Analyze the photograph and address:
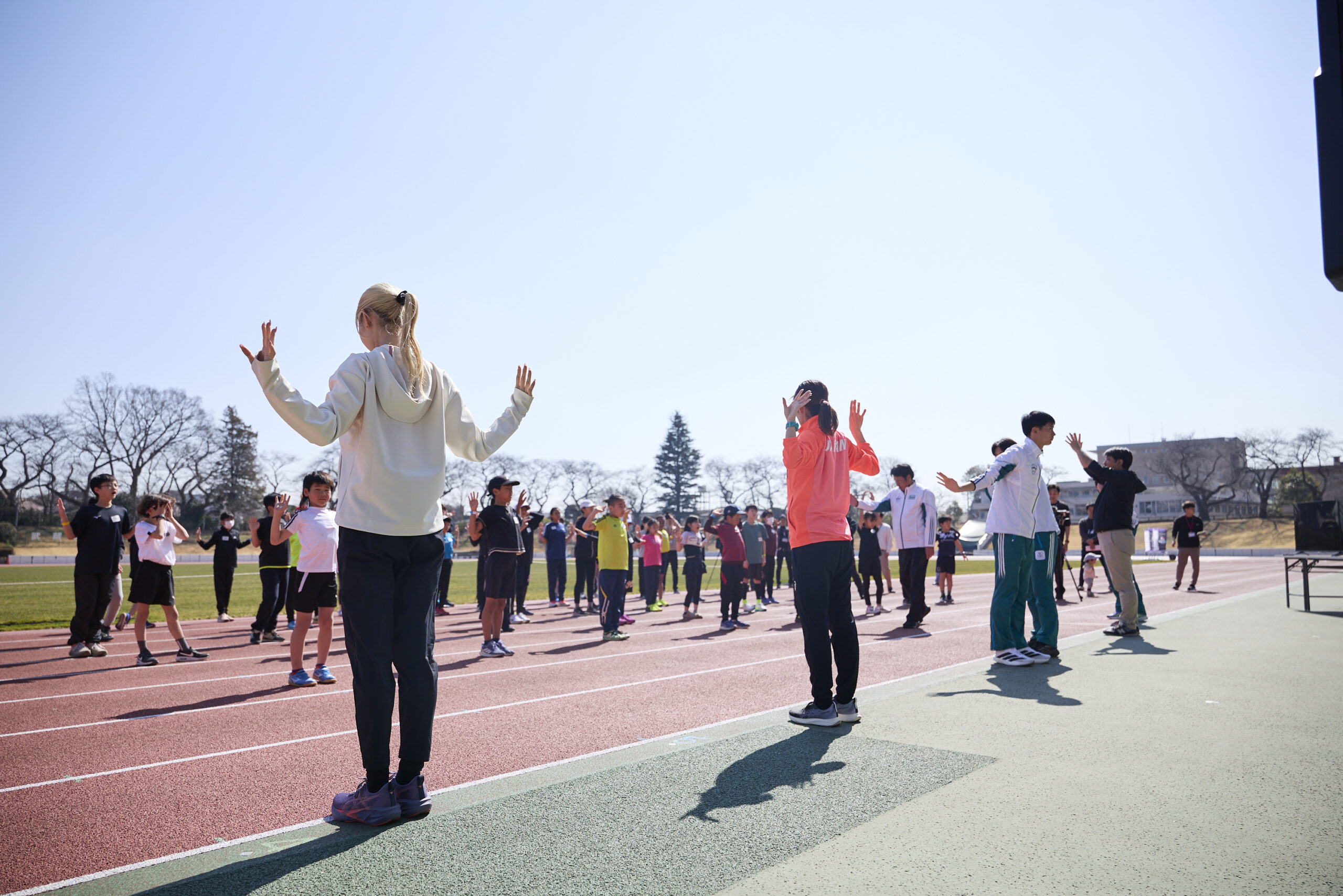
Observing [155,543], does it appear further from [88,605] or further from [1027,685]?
[1027,685]

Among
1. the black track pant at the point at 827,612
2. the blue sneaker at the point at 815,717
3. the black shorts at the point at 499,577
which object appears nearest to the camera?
the blue sneaker at the point at 815,717

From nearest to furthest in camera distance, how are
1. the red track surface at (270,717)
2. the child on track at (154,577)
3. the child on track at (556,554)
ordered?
1. the red track surface at (270,717)
2. the child on track at (154,577)
3. the child on track at (556,554)

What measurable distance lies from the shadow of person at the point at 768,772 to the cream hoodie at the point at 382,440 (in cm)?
173

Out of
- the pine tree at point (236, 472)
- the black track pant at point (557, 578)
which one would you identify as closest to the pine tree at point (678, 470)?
the pine tree at point (236, 472)

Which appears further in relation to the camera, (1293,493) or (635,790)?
(1293,493)

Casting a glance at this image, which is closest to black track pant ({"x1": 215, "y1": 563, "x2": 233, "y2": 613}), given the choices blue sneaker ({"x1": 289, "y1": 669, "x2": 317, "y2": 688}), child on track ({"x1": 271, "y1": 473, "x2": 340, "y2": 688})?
child on track ({"x1": 271, "y1": 473, "x2": 340, "y2": 688})

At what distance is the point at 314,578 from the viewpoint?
7844 millimetres

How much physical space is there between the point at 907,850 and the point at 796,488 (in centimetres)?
275

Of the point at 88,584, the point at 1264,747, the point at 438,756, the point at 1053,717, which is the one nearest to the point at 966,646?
the point at 1053,717

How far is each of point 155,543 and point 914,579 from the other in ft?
33.2

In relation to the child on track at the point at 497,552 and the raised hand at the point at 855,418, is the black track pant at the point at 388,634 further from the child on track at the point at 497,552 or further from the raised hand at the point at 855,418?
the child on track at the point at 497,552

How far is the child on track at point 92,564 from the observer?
9.66 metres

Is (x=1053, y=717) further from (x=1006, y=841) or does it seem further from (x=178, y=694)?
(x=178, y=694)

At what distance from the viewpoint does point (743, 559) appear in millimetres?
13891
